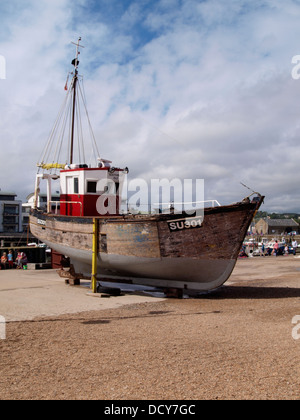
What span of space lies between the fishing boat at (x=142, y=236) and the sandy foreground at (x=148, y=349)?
146 centimetres

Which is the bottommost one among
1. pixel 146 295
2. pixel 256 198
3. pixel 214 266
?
pixel 146 295

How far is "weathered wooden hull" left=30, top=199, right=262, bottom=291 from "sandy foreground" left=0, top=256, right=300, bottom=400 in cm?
137

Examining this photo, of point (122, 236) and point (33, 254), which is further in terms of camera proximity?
point (33, 254)

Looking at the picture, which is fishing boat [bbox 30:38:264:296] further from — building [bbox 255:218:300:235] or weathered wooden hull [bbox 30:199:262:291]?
building [bbox 255:218:300:235]

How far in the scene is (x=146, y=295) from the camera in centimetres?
1341

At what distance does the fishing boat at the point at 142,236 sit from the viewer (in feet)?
39.5

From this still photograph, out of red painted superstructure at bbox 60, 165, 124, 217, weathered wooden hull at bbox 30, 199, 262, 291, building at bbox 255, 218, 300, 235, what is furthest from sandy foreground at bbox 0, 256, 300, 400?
building at bbox 255, 218, 300, 235

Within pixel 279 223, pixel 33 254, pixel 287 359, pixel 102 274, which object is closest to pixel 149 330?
pixel 287 359

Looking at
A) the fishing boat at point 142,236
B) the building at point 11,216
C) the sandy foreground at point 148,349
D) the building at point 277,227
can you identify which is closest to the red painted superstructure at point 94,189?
the fishing boat at point 142,236

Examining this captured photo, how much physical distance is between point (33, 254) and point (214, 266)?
18.2 metres

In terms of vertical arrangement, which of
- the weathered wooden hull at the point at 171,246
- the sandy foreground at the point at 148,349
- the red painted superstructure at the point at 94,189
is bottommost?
the sandy foreground at the point at 148,349

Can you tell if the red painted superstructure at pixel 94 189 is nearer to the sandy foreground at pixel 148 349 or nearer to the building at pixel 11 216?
the sandy foreground at pixel 148 349

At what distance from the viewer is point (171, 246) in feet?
40.8
